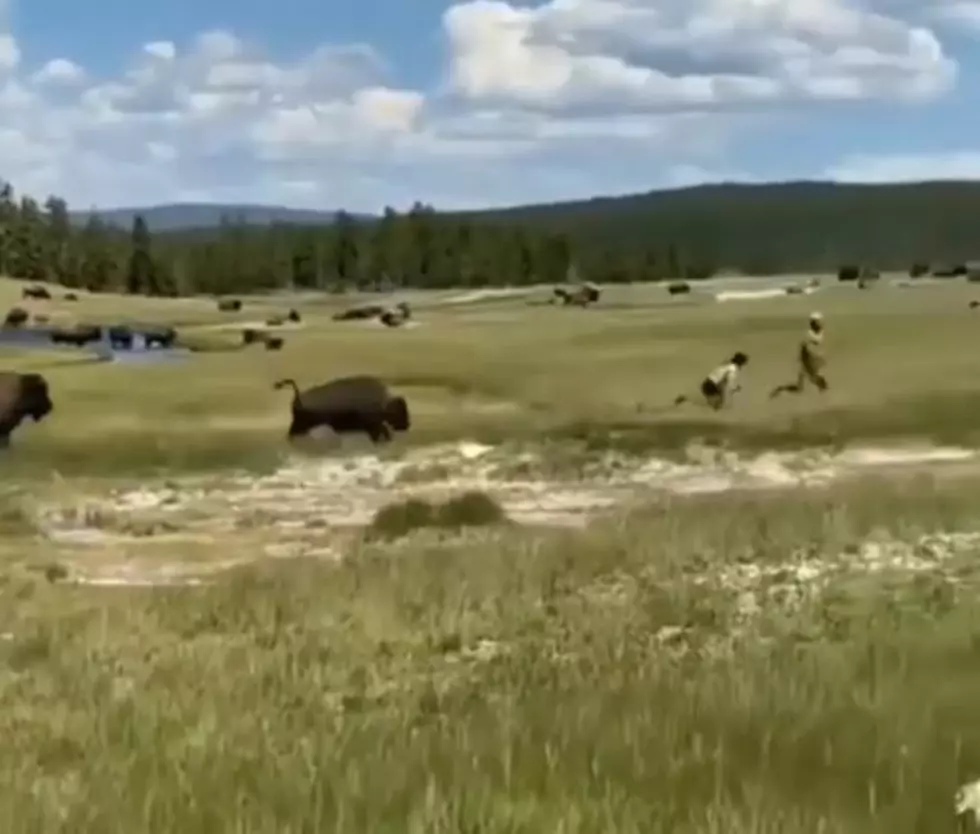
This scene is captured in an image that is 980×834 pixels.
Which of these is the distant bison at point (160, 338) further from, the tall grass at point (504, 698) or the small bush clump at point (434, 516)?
the tall grass at point (504, 698)

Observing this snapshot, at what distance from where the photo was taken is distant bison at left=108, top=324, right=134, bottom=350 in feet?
210

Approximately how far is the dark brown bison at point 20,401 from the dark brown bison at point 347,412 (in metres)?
5.64

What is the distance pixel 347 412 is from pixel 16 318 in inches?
1896

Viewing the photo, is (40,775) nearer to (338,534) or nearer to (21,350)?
(338,534)

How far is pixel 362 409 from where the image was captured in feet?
109

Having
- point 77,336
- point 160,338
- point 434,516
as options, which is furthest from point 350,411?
point 77,336

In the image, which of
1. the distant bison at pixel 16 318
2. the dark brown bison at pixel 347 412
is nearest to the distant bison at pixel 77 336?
the distant bison at pixel 16 318

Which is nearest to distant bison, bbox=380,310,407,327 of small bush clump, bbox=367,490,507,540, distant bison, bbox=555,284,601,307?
distant bison, bbox=555,284,601,307

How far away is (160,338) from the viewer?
65188mm

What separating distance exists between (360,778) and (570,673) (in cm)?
306

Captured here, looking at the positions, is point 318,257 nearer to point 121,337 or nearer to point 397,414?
point 121,337

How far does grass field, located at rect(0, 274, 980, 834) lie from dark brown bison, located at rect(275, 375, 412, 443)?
0.69 meters

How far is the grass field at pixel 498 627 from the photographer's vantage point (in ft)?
24.3

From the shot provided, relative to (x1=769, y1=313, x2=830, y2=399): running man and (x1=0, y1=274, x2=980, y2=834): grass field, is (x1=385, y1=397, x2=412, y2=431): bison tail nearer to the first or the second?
(x1=0, y1=274, x2=980, y2=834): grass field
